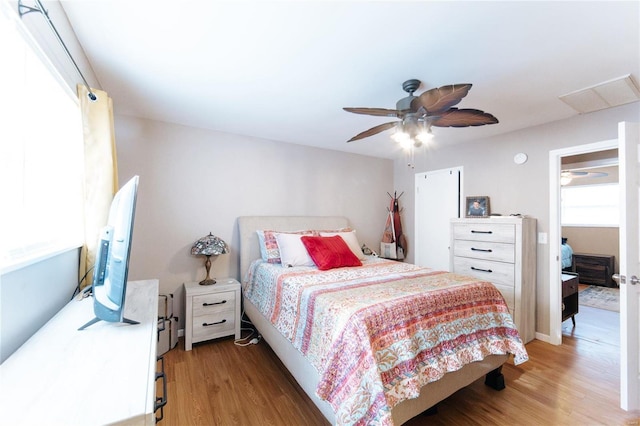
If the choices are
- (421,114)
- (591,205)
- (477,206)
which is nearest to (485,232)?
(477,206)

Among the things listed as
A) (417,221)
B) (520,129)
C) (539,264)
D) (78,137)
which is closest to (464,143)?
(520,129)

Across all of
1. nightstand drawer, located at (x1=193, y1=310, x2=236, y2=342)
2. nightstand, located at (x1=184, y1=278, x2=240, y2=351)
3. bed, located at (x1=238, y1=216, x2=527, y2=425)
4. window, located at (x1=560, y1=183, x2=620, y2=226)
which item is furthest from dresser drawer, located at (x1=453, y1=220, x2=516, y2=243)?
window, located at (x1=560, y1=183, x2=620, y2=226)

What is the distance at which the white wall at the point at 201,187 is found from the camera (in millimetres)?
2768

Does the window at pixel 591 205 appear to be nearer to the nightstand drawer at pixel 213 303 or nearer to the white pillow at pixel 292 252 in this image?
the white pillow at pixel 292 252

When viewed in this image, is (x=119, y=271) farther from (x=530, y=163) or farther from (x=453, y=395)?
(x=530, y=163)

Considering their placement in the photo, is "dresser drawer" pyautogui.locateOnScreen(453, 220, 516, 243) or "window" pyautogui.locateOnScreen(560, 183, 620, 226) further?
"window" pyautogui.locateOnScreen(560, 183, 620, 226)

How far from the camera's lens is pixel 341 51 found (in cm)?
167

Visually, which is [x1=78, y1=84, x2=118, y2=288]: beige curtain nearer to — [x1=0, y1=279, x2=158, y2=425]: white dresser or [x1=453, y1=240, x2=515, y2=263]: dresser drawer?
[x1=0, y1=279, x2=158, y2=425]: white dresser

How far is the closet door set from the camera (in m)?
3.75

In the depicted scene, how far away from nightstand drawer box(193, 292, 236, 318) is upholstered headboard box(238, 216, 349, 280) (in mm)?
348

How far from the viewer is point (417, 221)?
14.0 ft

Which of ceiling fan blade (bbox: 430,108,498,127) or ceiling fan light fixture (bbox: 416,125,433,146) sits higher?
ceiling fan blade (bbox: 430,108,498,127)

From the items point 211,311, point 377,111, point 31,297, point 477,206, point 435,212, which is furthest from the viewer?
point 435,212

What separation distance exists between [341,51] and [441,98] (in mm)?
681
